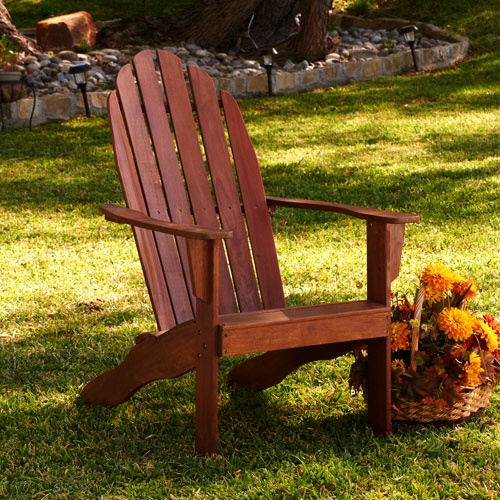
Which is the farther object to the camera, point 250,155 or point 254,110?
point 254,110

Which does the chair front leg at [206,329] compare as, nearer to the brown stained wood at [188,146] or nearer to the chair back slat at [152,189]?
the chair back slat at [152,189]

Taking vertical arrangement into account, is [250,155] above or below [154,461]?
above

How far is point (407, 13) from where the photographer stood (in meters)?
12.2

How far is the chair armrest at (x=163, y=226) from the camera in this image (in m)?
2.54

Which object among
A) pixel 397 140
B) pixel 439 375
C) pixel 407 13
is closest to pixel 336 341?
pixel 439 375

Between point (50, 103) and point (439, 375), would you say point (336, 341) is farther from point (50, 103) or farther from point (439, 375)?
point (50, 103)

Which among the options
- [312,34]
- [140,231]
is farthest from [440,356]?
[312,34]

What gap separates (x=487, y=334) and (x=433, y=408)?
0.31m

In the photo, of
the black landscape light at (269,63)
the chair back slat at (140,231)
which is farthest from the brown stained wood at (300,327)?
the black landscape light at (269,63)

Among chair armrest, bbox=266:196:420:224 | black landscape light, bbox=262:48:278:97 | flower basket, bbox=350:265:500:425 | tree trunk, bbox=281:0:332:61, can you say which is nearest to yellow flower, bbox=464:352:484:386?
flower basket, bbox=350:265:500:425

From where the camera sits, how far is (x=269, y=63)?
9.31 m

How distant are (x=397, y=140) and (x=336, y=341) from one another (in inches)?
204

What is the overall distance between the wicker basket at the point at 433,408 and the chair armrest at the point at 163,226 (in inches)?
31.1

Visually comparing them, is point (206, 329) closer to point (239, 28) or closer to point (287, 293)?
point (287, 293)
